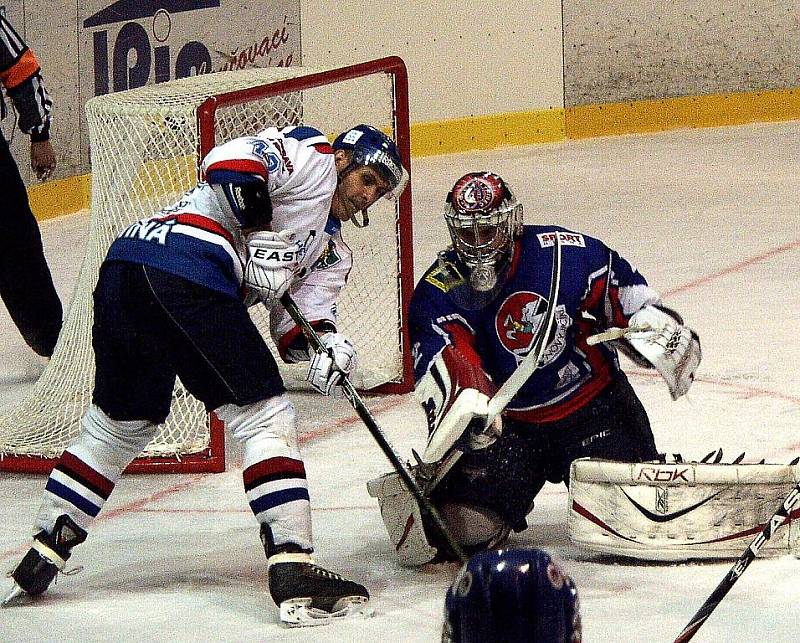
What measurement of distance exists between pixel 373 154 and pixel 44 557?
1.05 metres

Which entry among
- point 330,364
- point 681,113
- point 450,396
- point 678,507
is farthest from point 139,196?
point 681,113

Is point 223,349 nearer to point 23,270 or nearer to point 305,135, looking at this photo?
point 305,135

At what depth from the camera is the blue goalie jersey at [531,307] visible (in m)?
3.14

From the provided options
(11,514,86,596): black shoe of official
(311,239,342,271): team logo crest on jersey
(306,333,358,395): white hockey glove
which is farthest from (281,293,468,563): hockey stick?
(11,514,86,596): black shoe of official

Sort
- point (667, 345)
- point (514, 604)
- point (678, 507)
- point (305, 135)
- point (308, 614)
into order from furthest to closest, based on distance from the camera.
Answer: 1. point (305, 135)
2. point (678, 507)
3. point (667, 345)
4. point (308, 614)
5. point (514, 604)

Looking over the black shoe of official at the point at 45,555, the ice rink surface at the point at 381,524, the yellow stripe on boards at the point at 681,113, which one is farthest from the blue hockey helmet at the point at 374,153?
the yellow stripe on boards at the point at 681,113

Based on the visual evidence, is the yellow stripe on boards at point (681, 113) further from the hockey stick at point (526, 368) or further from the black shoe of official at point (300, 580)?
the black shoe of official at point (300, 580)

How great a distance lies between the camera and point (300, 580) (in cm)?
293

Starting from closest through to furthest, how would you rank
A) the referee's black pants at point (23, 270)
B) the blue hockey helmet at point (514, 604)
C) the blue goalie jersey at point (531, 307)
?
1. the blue hockey helmet at point (514, 604)
2. the blue goalie jersey at point (531, 307)
3. the referee's black pants at point (23, 270)

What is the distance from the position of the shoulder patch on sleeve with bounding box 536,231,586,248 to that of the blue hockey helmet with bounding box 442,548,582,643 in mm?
1915

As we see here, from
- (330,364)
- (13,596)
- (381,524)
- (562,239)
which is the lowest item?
(381,524)

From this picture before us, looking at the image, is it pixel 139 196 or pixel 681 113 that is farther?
pixel 681 113

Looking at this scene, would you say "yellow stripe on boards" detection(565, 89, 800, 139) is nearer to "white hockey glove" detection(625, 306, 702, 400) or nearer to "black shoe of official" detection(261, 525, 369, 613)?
"white hockey glove" detection(625, 306, 702, 400)

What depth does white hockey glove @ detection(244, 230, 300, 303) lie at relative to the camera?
3.04 metres
